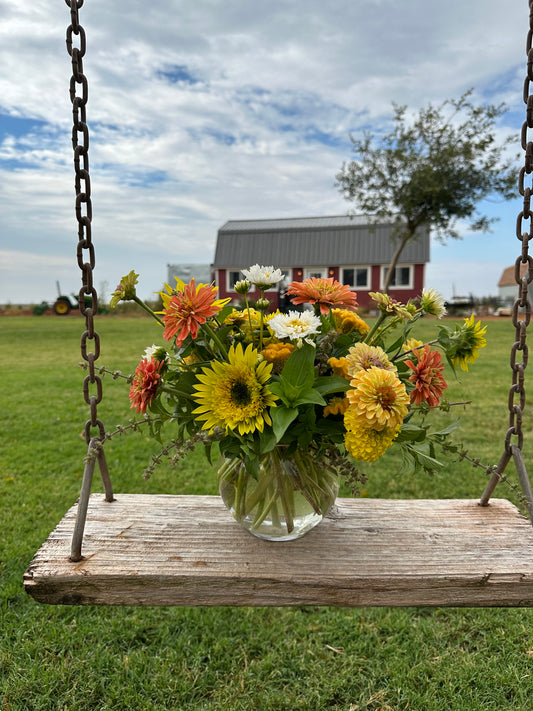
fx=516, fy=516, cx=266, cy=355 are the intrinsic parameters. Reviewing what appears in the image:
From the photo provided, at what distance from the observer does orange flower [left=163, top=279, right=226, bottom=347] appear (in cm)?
114

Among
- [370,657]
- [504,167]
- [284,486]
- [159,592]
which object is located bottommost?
[370,657]

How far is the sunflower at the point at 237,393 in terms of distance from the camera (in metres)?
1.13

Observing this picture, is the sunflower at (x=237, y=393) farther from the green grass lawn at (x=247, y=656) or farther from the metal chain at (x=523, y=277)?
the green grass lawn at (x=247, y=656)

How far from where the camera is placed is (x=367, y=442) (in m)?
1.08

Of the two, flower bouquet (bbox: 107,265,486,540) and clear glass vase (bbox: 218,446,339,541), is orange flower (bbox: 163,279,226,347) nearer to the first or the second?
flower bouquet (bbox: 107,265,486,540)

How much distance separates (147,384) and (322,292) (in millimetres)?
493

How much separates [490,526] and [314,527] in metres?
0.52

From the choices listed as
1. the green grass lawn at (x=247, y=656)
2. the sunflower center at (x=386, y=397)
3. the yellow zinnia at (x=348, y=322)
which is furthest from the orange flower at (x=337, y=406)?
the green grass lawn at (x=247, y=656)

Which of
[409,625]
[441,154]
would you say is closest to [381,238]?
[441,154]

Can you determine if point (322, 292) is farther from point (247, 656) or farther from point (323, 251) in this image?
point (323, 251)

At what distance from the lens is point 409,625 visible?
2.30 m

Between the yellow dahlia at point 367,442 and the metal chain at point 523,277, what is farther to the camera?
the metal chain at point 523,277

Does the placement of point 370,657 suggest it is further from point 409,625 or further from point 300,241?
point 300,241

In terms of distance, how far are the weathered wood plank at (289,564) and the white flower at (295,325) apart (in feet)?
1.90
